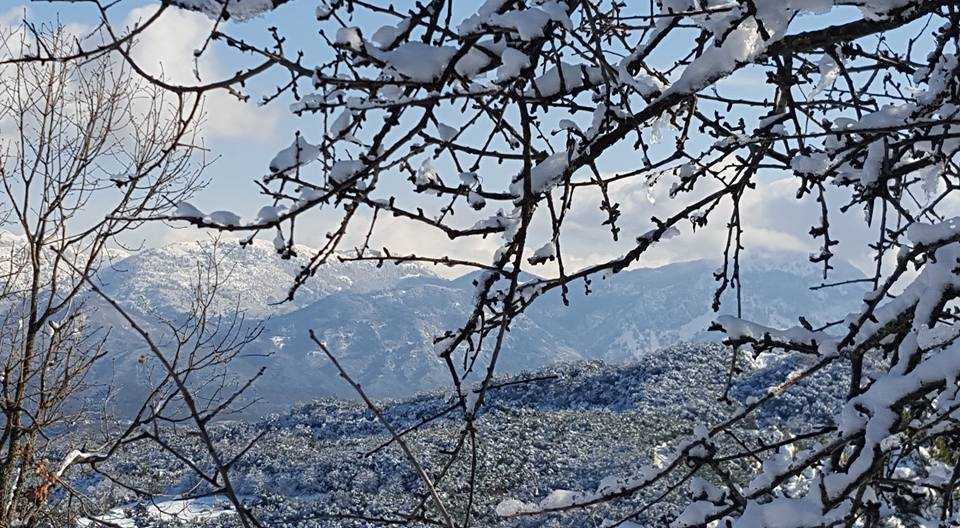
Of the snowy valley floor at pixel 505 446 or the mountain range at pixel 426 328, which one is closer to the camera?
the snowy valley floor at pixel 505 446

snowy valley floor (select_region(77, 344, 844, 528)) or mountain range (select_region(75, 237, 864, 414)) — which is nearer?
snowy valley floor (select_region(77, 344, 844, 528))

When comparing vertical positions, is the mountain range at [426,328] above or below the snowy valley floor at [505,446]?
above

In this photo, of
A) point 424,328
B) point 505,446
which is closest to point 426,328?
point 424,328

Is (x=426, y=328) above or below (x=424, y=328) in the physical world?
above

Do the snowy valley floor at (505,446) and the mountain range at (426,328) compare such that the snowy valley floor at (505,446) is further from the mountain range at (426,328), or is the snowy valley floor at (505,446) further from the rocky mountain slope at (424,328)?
the mountain range at (426,328)

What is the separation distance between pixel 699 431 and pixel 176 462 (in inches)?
643

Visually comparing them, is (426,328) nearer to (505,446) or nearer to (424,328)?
(424,328)

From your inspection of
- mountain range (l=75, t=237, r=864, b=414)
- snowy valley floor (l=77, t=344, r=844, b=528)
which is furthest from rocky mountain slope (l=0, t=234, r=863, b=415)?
snowy valley floor (l=77, t=344, r=844, b=528)

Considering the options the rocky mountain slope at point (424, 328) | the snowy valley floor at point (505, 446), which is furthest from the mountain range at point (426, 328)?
the snowy valley floor at point (505, 446)

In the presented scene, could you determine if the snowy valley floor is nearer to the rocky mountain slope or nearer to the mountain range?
the rocky mountain slope

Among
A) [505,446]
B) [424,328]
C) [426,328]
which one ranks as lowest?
[505,446]

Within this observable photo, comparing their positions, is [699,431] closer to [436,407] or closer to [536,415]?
[536,415]

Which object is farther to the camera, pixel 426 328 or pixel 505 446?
pixel 426 328

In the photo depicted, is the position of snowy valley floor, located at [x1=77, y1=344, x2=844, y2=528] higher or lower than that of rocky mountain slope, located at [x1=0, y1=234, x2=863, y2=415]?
lower
